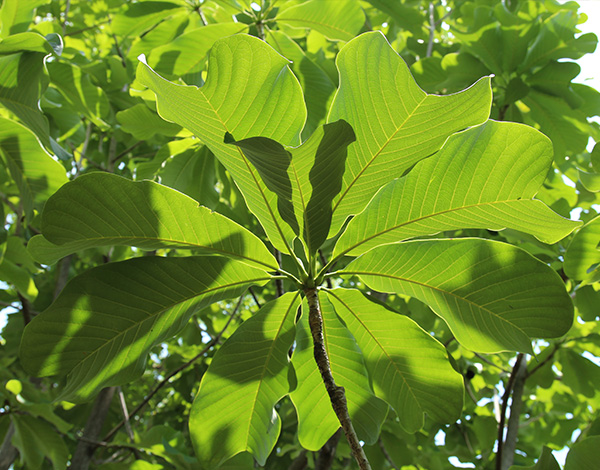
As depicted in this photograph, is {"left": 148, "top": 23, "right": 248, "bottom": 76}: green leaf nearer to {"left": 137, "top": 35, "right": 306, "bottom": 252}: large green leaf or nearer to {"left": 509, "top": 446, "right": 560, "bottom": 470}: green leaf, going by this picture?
{"left": 137, "top": 35, "right": 306, "bottom": 252}: large green leaf

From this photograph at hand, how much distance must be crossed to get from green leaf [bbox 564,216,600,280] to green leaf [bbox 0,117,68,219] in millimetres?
1228

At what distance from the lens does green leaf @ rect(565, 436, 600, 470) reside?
900 millimetres

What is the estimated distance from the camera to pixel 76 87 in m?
1.74

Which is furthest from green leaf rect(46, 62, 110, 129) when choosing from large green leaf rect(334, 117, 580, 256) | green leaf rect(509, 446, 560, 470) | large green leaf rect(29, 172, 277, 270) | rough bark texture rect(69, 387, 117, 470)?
green leaf rect(509, 446, 560, 470)

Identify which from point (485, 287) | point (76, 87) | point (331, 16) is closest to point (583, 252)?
point (485, 287)

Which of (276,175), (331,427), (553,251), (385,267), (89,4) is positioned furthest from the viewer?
(89,4)

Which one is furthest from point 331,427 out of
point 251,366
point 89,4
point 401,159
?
point 89,4

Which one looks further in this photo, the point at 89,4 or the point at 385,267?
the point at 89,4

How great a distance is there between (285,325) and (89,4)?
9.20ft

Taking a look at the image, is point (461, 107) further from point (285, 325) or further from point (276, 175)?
point (285, 325)

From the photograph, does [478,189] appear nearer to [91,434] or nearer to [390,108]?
[390,108]

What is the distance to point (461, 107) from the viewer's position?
0.75 meters

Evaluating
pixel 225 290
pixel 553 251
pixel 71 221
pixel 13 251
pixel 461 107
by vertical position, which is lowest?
pixel 13 251

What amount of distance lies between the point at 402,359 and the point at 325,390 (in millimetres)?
190
